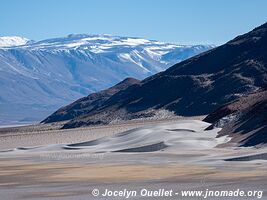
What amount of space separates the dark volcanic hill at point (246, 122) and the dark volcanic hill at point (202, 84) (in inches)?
2104

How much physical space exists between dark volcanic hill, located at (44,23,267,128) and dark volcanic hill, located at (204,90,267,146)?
175 feet

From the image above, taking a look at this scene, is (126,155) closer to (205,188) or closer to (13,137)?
(205,188)

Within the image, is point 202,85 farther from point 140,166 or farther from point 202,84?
point 140,166

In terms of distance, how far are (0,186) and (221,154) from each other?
17.6 metres

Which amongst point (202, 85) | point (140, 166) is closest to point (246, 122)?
point (140, 166)

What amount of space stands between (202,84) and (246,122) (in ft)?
265

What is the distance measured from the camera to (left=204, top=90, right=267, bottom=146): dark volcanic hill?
55.9 metres

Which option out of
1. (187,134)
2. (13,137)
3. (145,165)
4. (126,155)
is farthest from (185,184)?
(13,137)

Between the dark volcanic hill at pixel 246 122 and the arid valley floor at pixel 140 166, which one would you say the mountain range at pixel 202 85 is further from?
the arid valley floor at pixel 140 166

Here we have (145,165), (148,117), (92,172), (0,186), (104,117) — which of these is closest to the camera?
(0,186)

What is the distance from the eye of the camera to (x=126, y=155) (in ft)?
187

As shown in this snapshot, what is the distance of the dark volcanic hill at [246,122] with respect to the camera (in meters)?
55.9

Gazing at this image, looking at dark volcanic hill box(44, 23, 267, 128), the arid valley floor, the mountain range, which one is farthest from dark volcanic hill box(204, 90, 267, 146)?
dark volcanic hill box(44, 23, 267, 128)

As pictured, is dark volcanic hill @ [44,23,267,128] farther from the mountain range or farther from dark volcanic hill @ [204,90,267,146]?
dark volcanic hill @ [204,90,267,146]
